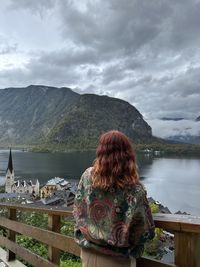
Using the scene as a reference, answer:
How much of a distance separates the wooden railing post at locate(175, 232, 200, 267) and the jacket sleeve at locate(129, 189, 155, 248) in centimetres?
19

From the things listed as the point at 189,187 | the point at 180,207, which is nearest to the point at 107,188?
the point at 180,207

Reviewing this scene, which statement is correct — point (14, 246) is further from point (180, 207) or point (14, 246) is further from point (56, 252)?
point (180, 207)

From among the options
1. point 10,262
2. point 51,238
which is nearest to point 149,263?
point 51,238

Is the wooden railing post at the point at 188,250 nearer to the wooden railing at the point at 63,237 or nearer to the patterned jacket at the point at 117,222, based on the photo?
the wooden railing at the point at 63,237

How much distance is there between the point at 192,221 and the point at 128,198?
404 millimetres

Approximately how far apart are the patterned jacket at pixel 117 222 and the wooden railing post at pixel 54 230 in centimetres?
100

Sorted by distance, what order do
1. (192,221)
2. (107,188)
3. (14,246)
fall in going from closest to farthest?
(192,221)
(107,188)
(14,246)

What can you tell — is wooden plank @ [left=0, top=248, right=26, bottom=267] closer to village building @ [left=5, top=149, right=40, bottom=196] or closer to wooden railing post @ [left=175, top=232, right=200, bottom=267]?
wooden railing post @ [left=175, top=232, right=200, bottom=267]

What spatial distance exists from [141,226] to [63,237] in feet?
3.73

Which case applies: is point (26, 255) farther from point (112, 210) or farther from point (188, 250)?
point (188, 250)

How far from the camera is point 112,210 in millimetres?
2248

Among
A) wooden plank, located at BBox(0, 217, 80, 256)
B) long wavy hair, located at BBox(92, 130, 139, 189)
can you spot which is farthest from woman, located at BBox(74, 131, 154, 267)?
wooden plank, located at BBox(0, 217, 80, 256)

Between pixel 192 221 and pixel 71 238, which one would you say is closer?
pixel 192 221

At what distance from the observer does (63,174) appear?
107m
